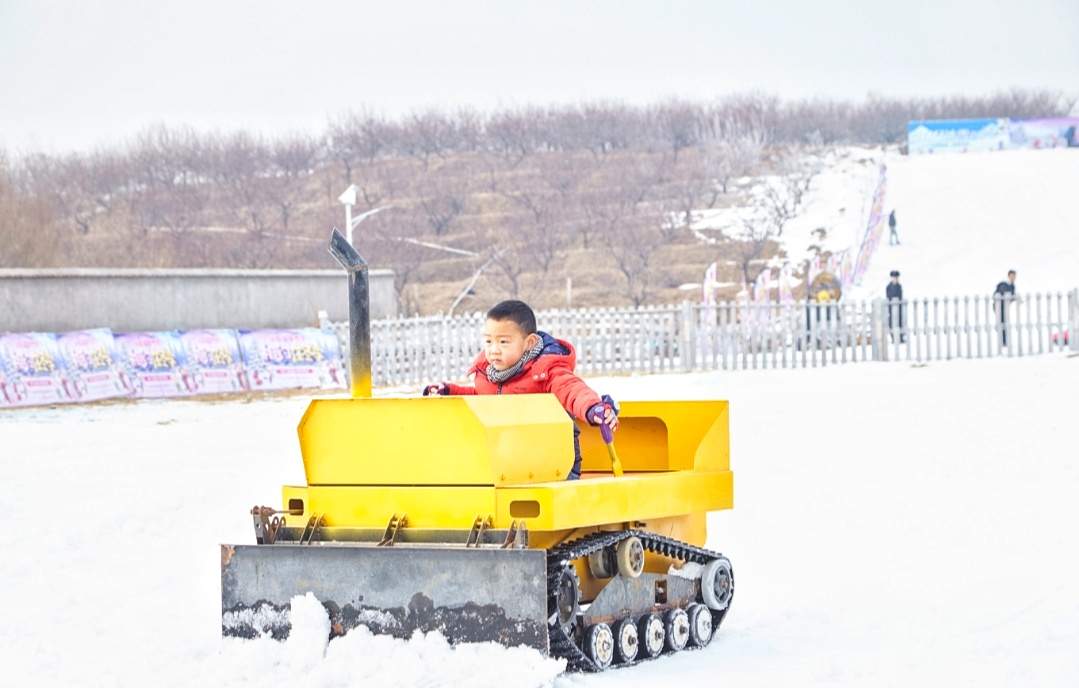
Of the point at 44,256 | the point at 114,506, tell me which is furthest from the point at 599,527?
the point at 44,256

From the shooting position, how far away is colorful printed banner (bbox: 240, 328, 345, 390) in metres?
29.6

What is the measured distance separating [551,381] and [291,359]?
2238 cm

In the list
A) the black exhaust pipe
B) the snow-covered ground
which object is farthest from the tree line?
the black exhaust pipe

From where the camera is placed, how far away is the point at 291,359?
3011 cm

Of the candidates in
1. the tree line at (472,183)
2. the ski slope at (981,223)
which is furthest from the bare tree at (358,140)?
the ski slope at (981,223)

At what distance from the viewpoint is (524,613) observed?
7.15 metres

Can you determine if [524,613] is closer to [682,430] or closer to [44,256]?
[682,430]

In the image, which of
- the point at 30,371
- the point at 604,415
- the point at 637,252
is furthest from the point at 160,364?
the point at 637,252

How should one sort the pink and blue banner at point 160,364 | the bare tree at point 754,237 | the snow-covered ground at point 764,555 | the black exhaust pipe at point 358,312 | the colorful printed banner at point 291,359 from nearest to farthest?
the snow-covered ground at point 764,555, the black exhaust pipe at point 358,312, the pink and blue banner at point 160,364, the colorful printed banner at point 291,359, the bare tree at point 754,237

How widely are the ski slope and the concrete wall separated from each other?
18.9 metres

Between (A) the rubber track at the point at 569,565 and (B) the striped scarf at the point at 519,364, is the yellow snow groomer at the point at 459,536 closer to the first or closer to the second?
(A) the rubber track at the point at 569,565

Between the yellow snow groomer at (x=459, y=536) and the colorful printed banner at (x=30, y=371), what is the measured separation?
781 inches

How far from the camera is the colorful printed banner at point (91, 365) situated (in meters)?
27.5

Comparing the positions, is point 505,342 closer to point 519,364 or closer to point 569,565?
point 519,364
